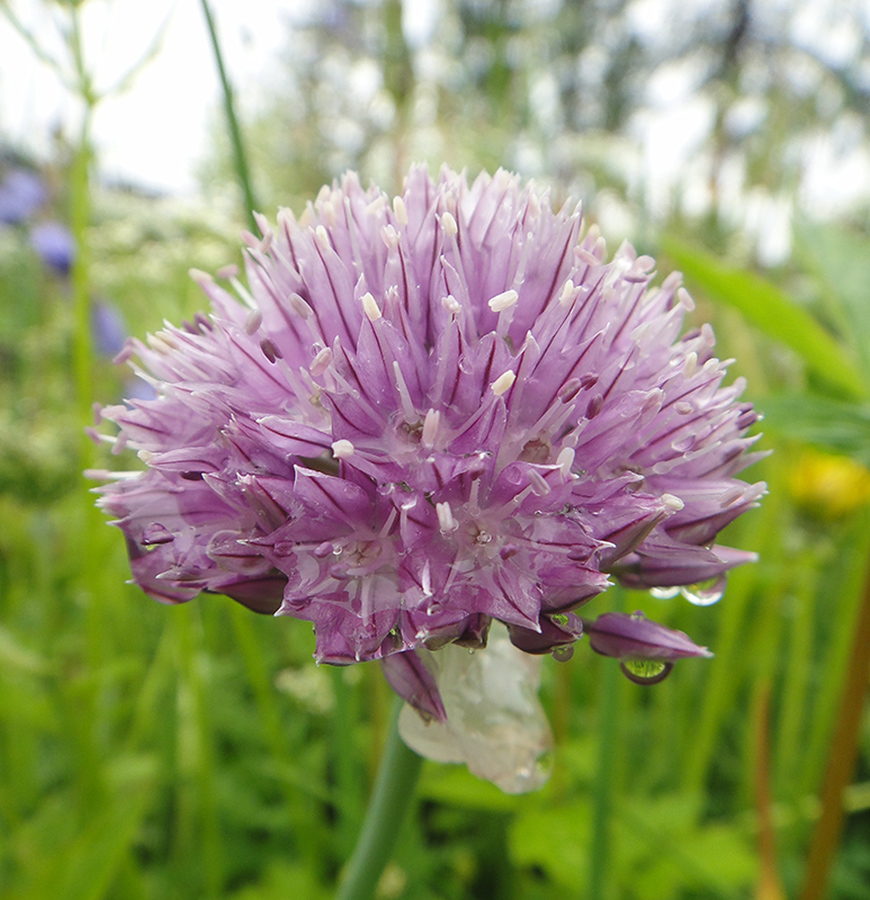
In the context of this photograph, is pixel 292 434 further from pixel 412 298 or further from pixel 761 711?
pixel 761 711

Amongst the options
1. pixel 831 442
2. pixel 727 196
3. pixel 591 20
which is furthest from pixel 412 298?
pixel 591 20

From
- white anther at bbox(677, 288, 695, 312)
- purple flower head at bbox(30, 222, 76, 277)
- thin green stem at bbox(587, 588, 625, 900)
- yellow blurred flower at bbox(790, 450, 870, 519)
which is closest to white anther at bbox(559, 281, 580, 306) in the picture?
white anther at bbox(677, 288, 695, 312)

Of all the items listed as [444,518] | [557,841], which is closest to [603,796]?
[557,841]

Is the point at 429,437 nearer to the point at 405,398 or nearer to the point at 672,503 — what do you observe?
the point at 405,398

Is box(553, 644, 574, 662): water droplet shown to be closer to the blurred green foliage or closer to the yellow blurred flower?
the blurred green foliage

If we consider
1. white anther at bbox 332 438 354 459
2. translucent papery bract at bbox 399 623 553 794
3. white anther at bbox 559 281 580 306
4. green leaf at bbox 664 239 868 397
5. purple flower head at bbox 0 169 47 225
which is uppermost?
purple flower head at bbox 0 169 47 225

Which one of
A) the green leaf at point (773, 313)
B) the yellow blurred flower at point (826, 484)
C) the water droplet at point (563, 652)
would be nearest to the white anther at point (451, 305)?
the water droplet at point (563, 652)
